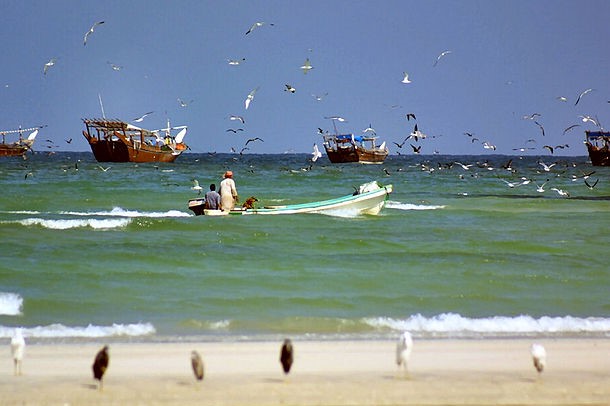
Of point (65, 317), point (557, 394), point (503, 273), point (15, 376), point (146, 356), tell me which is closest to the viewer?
point (557, 394)

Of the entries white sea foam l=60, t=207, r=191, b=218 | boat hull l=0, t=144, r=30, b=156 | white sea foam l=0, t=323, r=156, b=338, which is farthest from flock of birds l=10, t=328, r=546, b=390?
boat hull l=0, t=144, r=30, b=156

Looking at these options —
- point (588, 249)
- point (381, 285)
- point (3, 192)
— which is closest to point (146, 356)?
point (381, 285)

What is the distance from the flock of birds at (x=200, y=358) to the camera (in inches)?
316

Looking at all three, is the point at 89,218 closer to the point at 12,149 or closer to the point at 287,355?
the point at 287,355

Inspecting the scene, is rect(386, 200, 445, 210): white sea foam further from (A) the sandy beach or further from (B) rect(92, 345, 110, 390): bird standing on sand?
(B) rect(92, 345, 110, 390): bird standing on sand

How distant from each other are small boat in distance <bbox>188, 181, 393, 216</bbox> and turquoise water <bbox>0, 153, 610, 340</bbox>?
312mm

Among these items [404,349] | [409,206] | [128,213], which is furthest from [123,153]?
[404,349]

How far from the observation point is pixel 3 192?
40.4 metres

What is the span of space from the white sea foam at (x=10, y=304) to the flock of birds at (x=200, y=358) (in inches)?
147

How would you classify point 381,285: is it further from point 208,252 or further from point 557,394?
point 557,394

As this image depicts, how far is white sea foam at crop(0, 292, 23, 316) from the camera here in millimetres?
12734

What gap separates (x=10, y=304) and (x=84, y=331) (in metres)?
2.19

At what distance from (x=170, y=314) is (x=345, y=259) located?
6.10 m

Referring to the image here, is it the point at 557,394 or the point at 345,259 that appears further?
the point at 345,259
